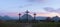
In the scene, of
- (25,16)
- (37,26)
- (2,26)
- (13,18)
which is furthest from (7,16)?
(37,26)

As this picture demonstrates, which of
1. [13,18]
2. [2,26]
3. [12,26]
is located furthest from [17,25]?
[13,18]

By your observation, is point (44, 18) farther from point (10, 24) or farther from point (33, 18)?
point (10, 24)

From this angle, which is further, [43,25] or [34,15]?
[34,15]

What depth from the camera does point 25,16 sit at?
68.2 ft

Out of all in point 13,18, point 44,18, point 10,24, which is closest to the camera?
point 10,24

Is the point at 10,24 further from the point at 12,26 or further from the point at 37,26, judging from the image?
the point at 37,26

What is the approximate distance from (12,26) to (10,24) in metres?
0.27

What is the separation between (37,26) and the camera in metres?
15.5

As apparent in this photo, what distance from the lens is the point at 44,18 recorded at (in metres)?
23.0

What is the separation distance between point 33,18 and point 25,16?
1.07 metres

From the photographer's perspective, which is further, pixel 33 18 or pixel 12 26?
pixel 33 18

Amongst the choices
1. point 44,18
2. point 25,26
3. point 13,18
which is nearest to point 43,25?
point 25,26

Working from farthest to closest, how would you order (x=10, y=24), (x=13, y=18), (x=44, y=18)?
(x=44, y=18)
(x=13, y=18)
(x=10, y=24)

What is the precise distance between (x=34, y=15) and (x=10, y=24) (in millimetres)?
5701
